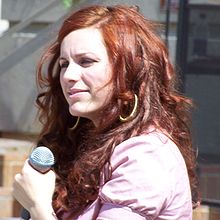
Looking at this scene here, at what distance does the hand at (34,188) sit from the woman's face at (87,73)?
189mm

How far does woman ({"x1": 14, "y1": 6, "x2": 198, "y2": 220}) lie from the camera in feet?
6.21

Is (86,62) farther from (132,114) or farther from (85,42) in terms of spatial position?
(132,114)

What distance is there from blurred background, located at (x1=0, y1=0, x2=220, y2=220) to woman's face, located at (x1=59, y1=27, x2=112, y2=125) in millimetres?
2047

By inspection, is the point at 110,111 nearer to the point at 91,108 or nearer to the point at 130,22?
the point at 91,108

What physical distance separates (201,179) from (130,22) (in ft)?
9.88

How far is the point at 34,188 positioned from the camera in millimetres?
2002

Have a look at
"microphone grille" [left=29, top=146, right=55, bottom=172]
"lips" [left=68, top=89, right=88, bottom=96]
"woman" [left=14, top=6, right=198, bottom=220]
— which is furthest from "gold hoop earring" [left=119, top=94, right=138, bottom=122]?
"microphone grille" [left=29, top=146, right=55, bottom=172]

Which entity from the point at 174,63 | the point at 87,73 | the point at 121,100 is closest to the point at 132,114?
the point at 121,100

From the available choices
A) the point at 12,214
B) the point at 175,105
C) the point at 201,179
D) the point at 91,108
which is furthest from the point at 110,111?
the point at 12,214

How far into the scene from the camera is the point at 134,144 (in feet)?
6.34

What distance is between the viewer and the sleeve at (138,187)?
1.87 meters

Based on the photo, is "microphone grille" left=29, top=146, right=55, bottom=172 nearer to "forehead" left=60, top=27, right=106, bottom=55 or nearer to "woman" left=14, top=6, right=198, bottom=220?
"woman" left=14, top=6, right=198, bottom=220

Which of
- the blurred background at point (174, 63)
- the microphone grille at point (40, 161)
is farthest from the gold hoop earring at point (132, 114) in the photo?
the blurred background at point (174, 63)

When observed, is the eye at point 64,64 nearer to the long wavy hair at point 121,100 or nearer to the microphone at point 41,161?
the long wavy hair at point 121,100
